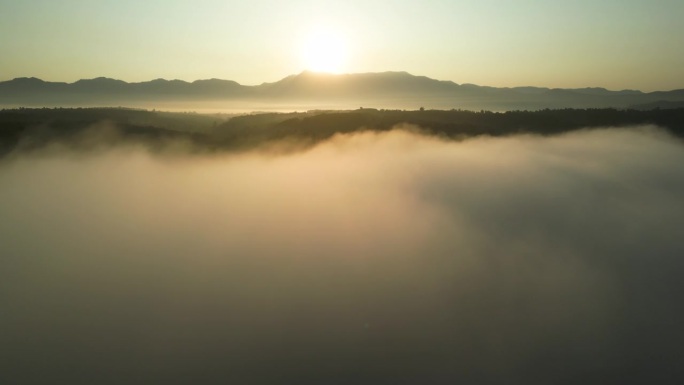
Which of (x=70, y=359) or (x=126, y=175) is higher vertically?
(x=126, y=175)

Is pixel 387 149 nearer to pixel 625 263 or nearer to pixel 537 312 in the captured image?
pixel 625 263

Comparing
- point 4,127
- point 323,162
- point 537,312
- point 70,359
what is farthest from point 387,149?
point 70,359

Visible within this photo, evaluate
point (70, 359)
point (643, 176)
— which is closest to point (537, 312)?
point (70, 359)

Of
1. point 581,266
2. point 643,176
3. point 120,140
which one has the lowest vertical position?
point 581,266

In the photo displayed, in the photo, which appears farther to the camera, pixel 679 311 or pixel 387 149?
pixel 387 149

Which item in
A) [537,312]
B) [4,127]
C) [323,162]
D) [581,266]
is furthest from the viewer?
[323,162]

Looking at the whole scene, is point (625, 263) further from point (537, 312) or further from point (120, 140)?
point (120, 140)

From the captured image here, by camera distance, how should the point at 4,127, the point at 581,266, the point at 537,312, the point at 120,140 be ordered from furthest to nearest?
1. the point at 120,140
2. the point at 4,127
3. the point at 581,266
4. the point at 537,312
